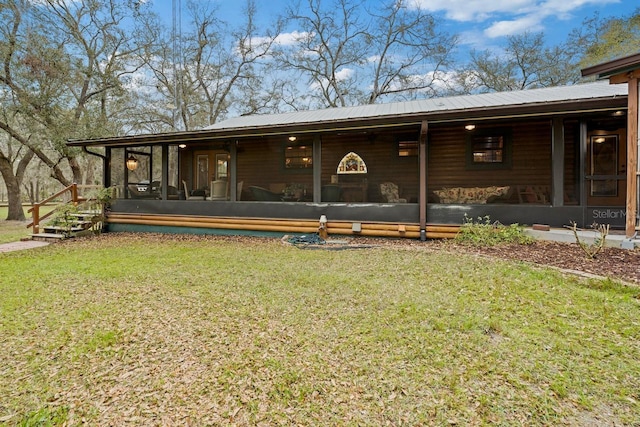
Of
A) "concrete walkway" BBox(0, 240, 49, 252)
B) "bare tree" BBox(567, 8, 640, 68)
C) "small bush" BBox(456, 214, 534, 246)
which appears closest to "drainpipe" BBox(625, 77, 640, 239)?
"small bush" BBox(456, 214, 534, 246)

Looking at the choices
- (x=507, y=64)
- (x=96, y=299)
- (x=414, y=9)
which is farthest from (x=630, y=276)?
(x=414, y=9)

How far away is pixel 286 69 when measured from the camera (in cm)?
2258

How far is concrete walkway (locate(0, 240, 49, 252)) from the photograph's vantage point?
7.37 meters

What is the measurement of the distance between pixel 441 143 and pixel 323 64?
15.7 m

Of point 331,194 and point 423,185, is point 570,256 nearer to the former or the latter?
point 423,185

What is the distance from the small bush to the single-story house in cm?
15

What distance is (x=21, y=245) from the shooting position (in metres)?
7.91

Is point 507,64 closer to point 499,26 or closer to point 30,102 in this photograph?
point 499,26

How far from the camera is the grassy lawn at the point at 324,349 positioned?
198cm

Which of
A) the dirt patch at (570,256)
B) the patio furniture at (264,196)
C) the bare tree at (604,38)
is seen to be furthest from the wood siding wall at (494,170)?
the bare tree at (604,38)

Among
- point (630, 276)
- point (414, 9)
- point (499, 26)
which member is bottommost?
point (630, 276)

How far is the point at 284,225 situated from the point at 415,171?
173 inches

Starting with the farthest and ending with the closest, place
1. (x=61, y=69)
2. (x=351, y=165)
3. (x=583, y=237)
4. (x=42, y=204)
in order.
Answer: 1. (x=61, y=69)
2. (x=351, y=165)
3. (x=42, y=204)
4. (x=583, y=237)

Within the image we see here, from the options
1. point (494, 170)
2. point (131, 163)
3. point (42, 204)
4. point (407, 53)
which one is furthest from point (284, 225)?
point (407, 53)
